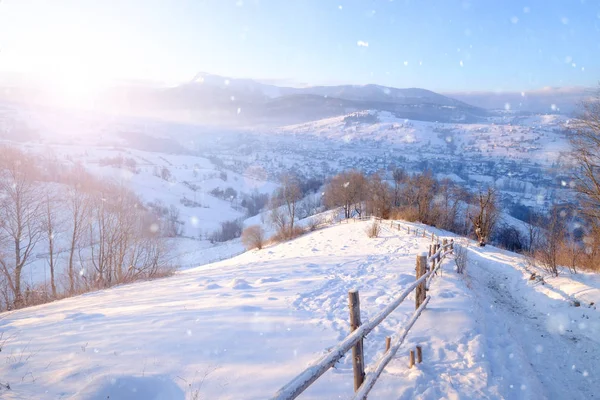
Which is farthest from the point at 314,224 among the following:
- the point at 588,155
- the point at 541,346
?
the point at 541,346

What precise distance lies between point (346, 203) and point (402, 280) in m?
38.8

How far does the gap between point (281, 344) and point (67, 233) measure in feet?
77.2

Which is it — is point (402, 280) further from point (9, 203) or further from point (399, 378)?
point (9, 203)

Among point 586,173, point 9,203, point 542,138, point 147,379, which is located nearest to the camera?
point 147,379

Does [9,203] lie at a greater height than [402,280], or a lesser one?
greater

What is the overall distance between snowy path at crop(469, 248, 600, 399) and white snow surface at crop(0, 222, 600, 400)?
36mm

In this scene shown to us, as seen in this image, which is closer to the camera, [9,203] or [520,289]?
[520,289]

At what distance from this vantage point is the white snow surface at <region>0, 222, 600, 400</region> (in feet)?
14.1

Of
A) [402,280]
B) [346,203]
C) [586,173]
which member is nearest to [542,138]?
[346,203]

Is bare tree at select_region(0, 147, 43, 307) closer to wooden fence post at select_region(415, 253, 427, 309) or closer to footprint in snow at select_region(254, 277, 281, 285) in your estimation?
footprint in snow at select_region(254, 277, 281, 285)

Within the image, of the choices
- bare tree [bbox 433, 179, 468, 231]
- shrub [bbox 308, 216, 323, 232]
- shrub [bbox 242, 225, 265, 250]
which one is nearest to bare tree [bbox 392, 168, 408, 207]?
bare tree [bbox 433, 179, 468, 231]

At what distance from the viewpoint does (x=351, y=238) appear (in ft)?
84.3

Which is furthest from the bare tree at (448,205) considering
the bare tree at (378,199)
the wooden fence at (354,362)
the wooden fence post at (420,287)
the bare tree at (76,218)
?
the wooden fence at (354,362)

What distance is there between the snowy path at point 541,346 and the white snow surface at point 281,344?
4 cm
